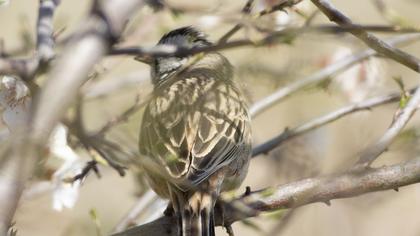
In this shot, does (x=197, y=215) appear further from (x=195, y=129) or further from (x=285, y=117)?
(x=285, y=117)

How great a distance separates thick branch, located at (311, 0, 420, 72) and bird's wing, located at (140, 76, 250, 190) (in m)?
1.15

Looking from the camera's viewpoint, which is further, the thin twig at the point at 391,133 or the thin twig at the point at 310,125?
the thin twig at the point at 310,125

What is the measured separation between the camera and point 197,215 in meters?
3.88

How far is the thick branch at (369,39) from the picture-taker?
3.01 metres

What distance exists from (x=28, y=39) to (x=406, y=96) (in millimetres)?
1918

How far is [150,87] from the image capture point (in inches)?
195

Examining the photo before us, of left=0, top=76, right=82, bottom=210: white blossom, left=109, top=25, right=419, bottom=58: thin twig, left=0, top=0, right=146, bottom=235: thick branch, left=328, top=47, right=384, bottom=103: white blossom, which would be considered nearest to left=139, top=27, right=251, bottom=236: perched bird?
left=0, top=76, right=82, bottom=210: white blossom

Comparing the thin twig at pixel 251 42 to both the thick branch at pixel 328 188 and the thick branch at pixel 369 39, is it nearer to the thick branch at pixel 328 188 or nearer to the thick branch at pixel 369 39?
the thick branch at pixel 369 39

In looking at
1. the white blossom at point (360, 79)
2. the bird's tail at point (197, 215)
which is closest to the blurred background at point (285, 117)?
the white blossom at point (360, 79)

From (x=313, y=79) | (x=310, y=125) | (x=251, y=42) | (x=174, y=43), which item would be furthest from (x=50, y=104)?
(x=174, y=43)

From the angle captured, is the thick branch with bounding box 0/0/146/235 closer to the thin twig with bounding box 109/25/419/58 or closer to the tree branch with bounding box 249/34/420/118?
the thin twig with bounding box 109/25/419/58

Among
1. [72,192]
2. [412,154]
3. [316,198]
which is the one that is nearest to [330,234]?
[316,198]

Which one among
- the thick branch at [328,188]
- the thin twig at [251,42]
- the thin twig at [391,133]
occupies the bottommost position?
the thick branch at [328,188]

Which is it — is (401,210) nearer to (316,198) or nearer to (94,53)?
(316,198)
